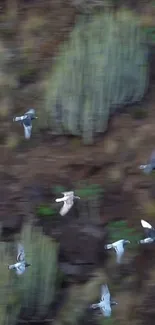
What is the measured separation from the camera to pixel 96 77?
8.14 meters

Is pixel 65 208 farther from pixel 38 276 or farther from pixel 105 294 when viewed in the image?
pixel 105 294

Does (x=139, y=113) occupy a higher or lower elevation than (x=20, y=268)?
higher

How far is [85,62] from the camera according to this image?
822cm

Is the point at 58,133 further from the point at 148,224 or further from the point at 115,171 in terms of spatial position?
the point at 148,224

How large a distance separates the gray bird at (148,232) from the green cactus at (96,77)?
3.66 ft

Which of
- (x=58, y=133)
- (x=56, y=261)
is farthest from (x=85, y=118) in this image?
(x=56, y=261)

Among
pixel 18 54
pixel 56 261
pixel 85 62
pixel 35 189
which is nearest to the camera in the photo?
pixel 56 261

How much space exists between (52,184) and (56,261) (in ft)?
2.42

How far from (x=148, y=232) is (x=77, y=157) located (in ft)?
3.39

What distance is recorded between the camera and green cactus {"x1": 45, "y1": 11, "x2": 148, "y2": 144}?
8117 millimetres

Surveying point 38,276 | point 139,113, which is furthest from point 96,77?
point 38,276

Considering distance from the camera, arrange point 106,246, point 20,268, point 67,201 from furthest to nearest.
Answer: point 67,201 → point 106,246 → point 20,268

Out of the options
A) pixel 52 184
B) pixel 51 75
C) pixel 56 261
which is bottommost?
pixel 56 261

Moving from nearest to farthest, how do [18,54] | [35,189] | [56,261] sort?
[56,261] → [35,189] → [18,54]
